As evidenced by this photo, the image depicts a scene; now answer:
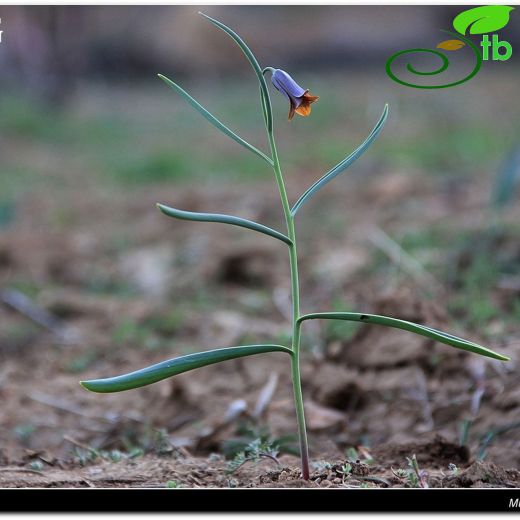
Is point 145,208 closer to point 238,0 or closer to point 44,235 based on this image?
point 44,235

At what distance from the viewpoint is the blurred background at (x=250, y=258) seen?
2062mm

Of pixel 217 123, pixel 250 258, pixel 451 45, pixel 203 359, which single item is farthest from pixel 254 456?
pixel 250 258

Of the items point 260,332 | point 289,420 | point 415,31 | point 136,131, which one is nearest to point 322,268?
point 260,332

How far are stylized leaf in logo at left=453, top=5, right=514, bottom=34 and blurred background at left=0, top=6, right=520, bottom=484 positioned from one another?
48 mm

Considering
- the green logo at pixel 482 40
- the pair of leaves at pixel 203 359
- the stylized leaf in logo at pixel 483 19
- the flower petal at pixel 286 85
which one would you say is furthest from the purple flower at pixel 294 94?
the stylized leaf in logo at pixel 483 19

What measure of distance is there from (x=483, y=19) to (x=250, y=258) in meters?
1.73

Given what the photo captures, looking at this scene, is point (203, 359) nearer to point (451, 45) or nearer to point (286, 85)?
point (286, 85)

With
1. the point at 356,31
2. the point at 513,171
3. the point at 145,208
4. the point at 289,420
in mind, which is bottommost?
the point at 289,420

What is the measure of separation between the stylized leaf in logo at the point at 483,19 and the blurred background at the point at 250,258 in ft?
0.16

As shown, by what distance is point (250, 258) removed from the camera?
132 inches

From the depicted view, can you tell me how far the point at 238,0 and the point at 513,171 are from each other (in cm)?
124

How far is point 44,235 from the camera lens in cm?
387

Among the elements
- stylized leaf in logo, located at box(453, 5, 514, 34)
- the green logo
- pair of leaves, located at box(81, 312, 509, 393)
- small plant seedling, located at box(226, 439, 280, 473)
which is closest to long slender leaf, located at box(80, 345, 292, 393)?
pair of leaves, located at box(81, 312, 509, 393)

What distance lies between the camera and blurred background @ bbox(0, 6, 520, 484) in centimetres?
206
